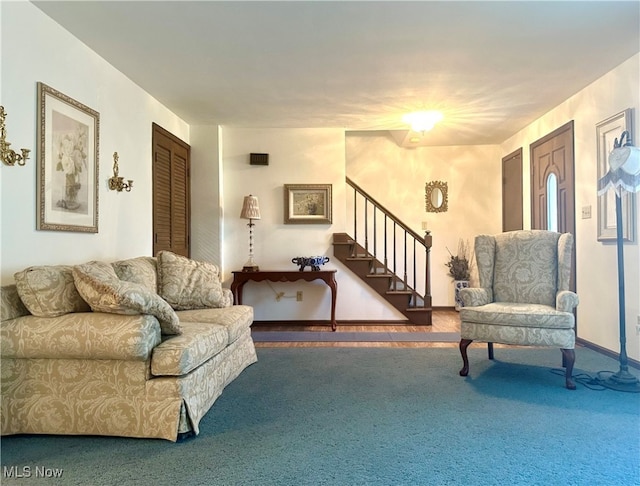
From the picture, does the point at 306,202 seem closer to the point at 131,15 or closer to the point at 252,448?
the point at 131,15

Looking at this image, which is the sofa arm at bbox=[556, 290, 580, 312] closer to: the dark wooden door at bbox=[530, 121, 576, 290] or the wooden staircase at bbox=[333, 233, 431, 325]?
the dark wooden door at bbox=[530, 121, 576, 290]

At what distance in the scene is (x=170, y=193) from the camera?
4211 mm

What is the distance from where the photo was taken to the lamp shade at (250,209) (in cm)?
458

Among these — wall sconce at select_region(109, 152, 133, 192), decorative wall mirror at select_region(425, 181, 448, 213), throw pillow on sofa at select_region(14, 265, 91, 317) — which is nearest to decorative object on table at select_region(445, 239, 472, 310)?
decorative wall mirror at select_region(425, 181, 448, 213)

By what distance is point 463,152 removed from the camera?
5832 millimetres

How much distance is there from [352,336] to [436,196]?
281 cm

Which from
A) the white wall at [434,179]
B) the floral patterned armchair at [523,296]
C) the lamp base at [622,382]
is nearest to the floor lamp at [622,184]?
the lamp base at [622,382]

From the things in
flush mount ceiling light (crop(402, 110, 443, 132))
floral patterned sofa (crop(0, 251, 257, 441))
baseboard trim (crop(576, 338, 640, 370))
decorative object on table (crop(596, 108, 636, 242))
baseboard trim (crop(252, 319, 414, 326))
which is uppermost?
flush mount ceiling light (crop(402, 110, 443, 132))

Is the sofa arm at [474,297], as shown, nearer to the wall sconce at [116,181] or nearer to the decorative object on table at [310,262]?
the decorative object on table at [310,262]

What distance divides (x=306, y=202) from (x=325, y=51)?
2.24 metres

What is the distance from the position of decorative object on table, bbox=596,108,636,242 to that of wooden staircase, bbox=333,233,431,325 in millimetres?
1977

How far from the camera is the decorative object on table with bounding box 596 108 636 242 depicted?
3.00m

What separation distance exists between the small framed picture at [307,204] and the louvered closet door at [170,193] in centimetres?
124

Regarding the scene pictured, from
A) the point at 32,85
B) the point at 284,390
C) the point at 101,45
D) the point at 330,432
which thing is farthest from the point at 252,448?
the point at 101,45
